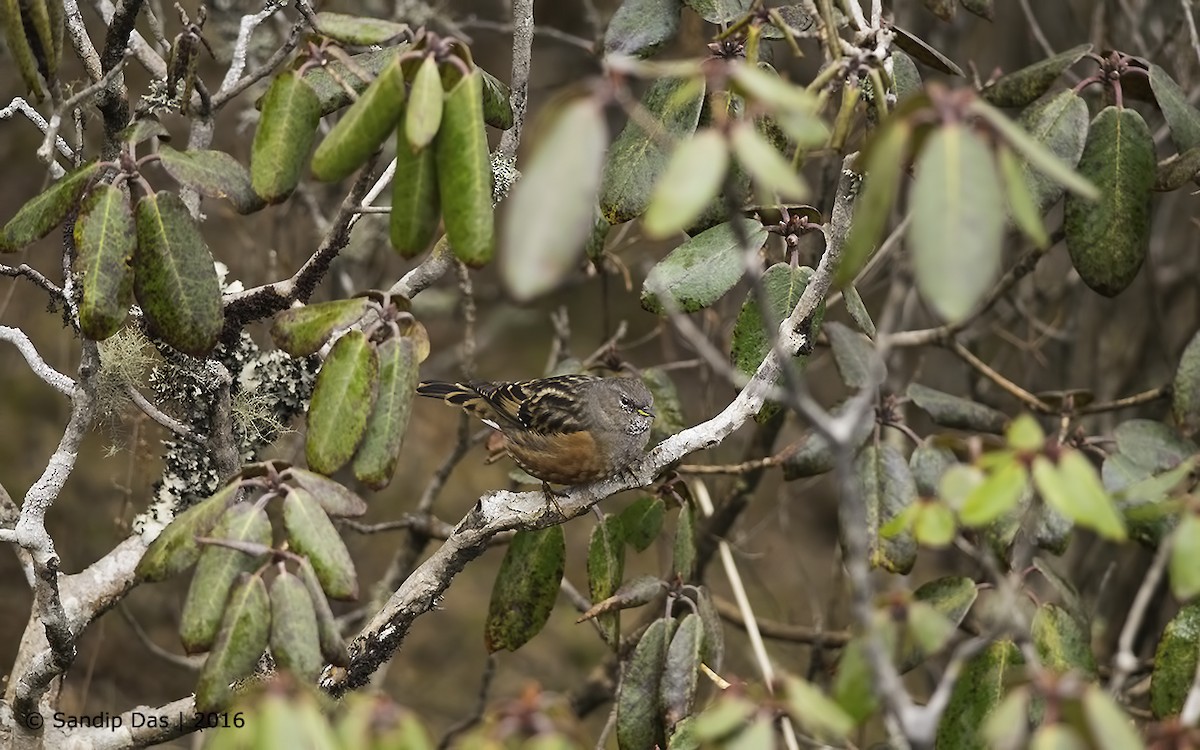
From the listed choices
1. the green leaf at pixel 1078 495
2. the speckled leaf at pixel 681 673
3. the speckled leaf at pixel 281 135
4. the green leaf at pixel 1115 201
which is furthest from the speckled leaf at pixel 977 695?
the speckled leaf at pixel 281 135

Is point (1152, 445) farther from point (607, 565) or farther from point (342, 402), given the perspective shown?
point (342, 402)

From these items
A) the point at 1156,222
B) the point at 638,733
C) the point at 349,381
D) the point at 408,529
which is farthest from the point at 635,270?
the point at 349,381

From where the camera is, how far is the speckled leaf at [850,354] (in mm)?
3135

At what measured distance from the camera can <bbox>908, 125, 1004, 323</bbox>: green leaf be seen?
1332 mm

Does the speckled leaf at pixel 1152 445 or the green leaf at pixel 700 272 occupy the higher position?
the green leaf at pixel 700 272

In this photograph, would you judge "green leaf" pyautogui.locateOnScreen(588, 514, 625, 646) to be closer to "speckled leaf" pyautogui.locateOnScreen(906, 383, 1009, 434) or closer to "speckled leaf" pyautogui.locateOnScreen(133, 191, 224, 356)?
"speckled leaf" pyautogui.locateOnScreen(906, 383, 1009, 434)

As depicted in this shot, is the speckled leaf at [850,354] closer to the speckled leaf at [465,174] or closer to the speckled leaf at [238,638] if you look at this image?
the speckled leaf at [465,174]

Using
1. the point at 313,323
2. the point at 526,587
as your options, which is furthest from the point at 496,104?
the point at 526,587

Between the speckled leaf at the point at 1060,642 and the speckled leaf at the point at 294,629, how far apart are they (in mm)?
1653

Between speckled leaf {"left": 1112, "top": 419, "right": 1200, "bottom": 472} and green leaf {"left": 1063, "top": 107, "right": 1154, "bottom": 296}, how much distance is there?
0.38m

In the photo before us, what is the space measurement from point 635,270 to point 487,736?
5.43m

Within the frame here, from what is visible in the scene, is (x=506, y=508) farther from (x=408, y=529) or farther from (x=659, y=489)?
(x=408, y=529)

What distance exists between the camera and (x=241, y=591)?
1.85m

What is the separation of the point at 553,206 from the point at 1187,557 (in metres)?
0.96
